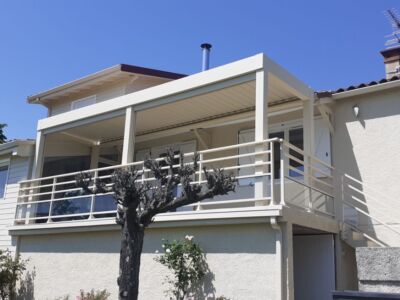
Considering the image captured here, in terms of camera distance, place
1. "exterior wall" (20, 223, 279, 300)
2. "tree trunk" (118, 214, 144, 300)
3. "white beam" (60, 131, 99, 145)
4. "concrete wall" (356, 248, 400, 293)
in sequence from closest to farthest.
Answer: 1. "concrete wall" (356, 248, 400, 293)
2. "tree trunk" (118, 214, 144, 300)
3. "exterior wall" (20, 223, 279, 300)
4. "white beam" (60, 131, 99, 145)

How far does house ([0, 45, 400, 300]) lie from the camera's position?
827 centimetres

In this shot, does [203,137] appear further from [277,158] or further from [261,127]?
[261,127]

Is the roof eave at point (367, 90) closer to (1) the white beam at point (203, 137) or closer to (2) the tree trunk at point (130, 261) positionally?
(1) the white beam at point (203, 137)

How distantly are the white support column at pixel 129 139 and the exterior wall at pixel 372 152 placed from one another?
477 centimetres

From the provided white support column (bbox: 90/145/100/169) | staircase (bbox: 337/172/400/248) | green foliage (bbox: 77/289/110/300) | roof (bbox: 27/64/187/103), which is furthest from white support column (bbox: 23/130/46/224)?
staircase (bbox: 337/172/400/248)

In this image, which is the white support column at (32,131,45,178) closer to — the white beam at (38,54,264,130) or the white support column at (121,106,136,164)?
the white beam at (38,54,264,130)

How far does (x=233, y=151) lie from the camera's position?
42.3 ft

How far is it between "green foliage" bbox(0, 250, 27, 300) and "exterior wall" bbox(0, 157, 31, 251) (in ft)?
A: 2.90

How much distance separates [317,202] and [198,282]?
11.5ft

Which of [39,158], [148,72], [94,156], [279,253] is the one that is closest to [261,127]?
[279,253]

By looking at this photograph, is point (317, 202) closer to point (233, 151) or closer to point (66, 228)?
point (233, 151)

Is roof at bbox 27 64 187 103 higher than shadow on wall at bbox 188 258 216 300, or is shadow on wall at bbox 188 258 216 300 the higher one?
roof at bbox 27 64 187 103

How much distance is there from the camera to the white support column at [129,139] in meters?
11.0

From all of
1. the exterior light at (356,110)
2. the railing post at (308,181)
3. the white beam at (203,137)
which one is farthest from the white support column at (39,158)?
the exterior light at (356,110)
